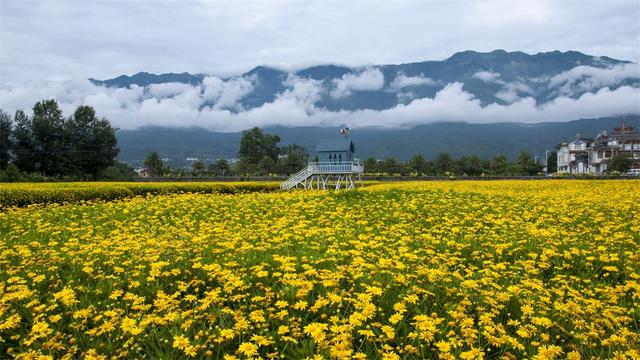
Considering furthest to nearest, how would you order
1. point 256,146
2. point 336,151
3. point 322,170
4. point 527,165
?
point 256,146 → point 527,165 → point 336,151 → point 322,170

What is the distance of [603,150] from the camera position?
82.7 metres

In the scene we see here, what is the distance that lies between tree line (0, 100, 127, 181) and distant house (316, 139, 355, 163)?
2249 centimetres

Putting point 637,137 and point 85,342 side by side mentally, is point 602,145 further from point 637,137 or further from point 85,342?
point 85,342

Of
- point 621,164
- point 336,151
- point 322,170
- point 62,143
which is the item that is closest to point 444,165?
point 621,164

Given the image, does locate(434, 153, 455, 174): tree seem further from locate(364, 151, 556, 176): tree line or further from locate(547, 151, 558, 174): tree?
locate(547, 151, 558, 174): tree

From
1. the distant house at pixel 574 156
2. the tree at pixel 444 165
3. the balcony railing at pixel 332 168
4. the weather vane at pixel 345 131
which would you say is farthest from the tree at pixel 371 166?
the distant house at pixel 574 156

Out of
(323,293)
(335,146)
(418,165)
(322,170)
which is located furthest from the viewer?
(418,165)

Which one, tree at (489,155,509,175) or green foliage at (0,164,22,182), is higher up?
green foliage at (0,164,22,182)

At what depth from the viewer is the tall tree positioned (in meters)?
45.4

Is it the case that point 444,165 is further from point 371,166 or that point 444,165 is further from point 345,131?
point 345,131

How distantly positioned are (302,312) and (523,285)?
2688mm

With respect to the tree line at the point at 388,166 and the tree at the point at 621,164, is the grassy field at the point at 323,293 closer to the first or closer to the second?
the tree line at the point at 388,166

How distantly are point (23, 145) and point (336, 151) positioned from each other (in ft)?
99.2

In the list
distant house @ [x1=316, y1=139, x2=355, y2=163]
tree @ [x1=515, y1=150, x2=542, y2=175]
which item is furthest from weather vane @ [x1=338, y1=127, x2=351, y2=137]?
tree @ [x1=515, y1=150, x2=542, y2=175]
